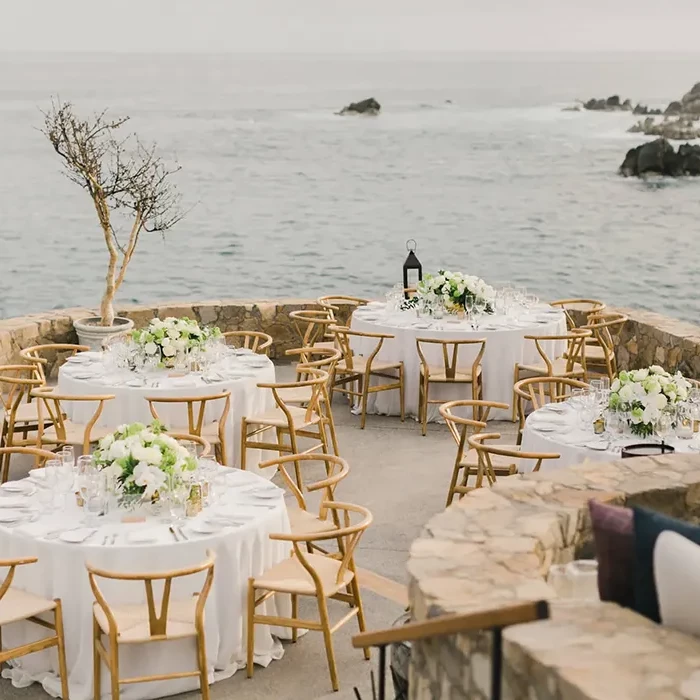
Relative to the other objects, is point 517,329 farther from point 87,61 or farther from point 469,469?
point 87,61

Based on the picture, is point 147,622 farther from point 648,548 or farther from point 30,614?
point 648,548

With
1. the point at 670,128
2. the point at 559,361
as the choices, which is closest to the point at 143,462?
the point at 559,361

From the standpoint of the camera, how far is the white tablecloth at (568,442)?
5.82 m

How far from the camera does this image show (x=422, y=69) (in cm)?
1856

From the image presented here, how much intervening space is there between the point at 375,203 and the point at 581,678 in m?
16.7

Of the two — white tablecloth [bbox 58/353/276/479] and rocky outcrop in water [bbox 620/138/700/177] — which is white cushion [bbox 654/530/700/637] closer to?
white tablecloth [bbox 58/353/276/479]

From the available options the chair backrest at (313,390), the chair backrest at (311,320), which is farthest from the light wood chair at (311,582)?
the chair backrest at (311,320)

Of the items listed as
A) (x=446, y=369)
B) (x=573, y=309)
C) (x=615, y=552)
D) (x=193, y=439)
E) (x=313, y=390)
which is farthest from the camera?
(x=573, y=309)

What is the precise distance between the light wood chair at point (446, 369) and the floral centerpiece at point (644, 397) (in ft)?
7.99

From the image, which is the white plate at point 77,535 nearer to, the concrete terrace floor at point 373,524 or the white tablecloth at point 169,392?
the concrete terrace floor at point 373,524

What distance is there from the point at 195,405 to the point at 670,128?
13.4 meters

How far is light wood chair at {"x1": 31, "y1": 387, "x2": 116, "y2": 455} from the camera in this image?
6859 mm

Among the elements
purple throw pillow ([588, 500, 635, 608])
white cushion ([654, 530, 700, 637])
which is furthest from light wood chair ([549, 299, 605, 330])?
white cushion ([654, 530, 700, 637])

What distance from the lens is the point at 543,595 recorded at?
290 cm
